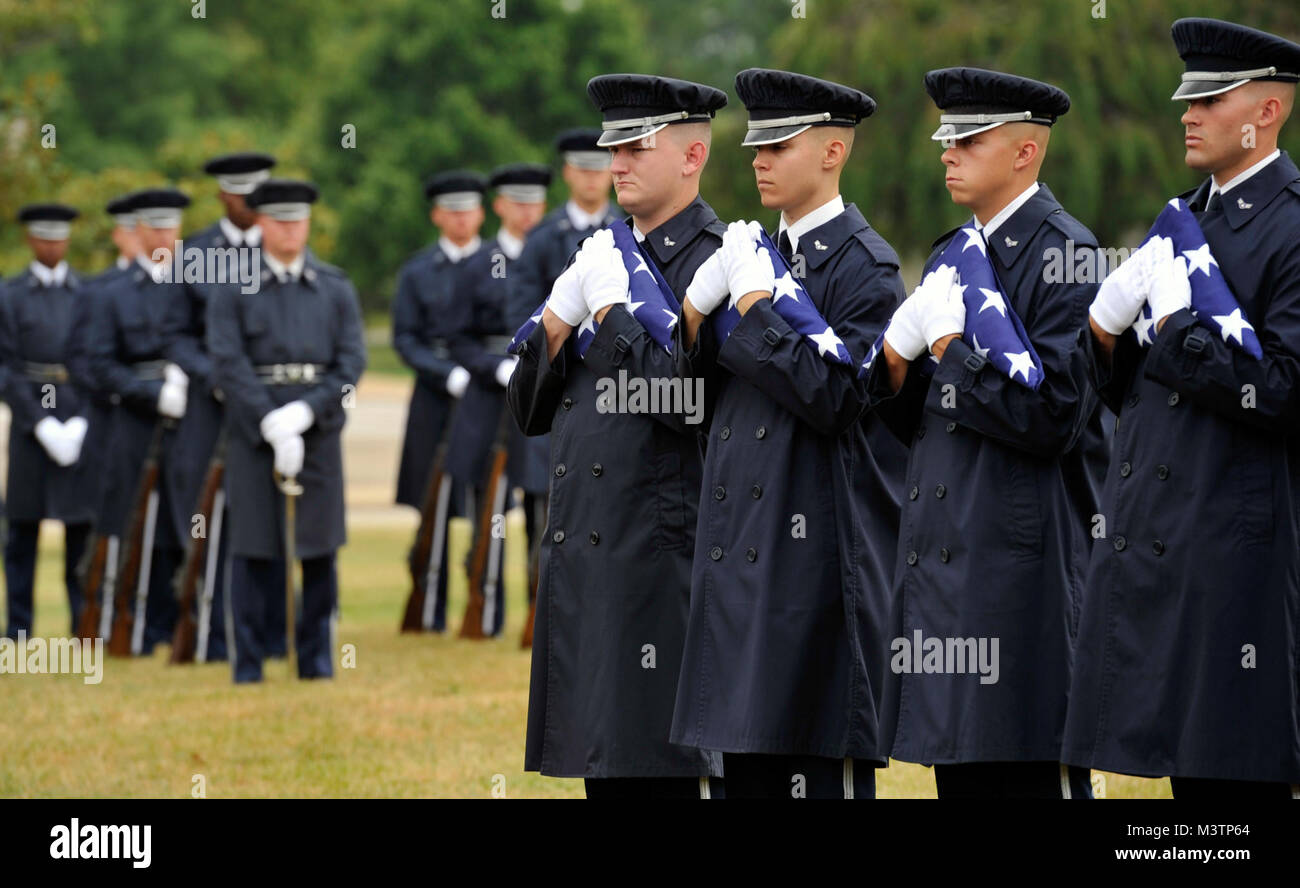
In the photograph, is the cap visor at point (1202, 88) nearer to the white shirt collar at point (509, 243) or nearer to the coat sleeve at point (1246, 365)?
the coat sleeve at point (1246, 365)

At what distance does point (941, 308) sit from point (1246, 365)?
0.82 meters

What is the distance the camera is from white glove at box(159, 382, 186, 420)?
42.8ft

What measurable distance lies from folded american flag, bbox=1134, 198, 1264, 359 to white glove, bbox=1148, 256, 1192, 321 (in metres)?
0.02

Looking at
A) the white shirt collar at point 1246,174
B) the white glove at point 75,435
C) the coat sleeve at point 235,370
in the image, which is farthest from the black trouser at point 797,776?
the white glove at point 75,435

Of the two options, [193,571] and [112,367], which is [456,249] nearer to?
[112,367]

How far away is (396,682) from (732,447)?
576 centimetres

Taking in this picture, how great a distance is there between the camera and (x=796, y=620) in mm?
5820

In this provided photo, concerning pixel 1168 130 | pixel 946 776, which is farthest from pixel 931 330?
pixel 1168 130

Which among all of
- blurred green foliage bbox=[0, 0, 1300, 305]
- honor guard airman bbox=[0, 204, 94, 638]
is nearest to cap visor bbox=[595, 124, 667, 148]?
blurred green foliage bbox=[0, 0, 1300, 305]

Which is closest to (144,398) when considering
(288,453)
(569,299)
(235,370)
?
(235,370)

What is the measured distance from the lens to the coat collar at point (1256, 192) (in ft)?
Result: 18.4

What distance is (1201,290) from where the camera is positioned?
5512 mm

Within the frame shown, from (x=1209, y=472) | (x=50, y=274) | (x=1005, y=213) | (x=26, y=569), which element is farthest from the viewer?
(x=50, y=274)

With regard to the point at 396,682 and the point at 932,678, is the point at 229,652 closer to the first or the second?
the point at 396,682
